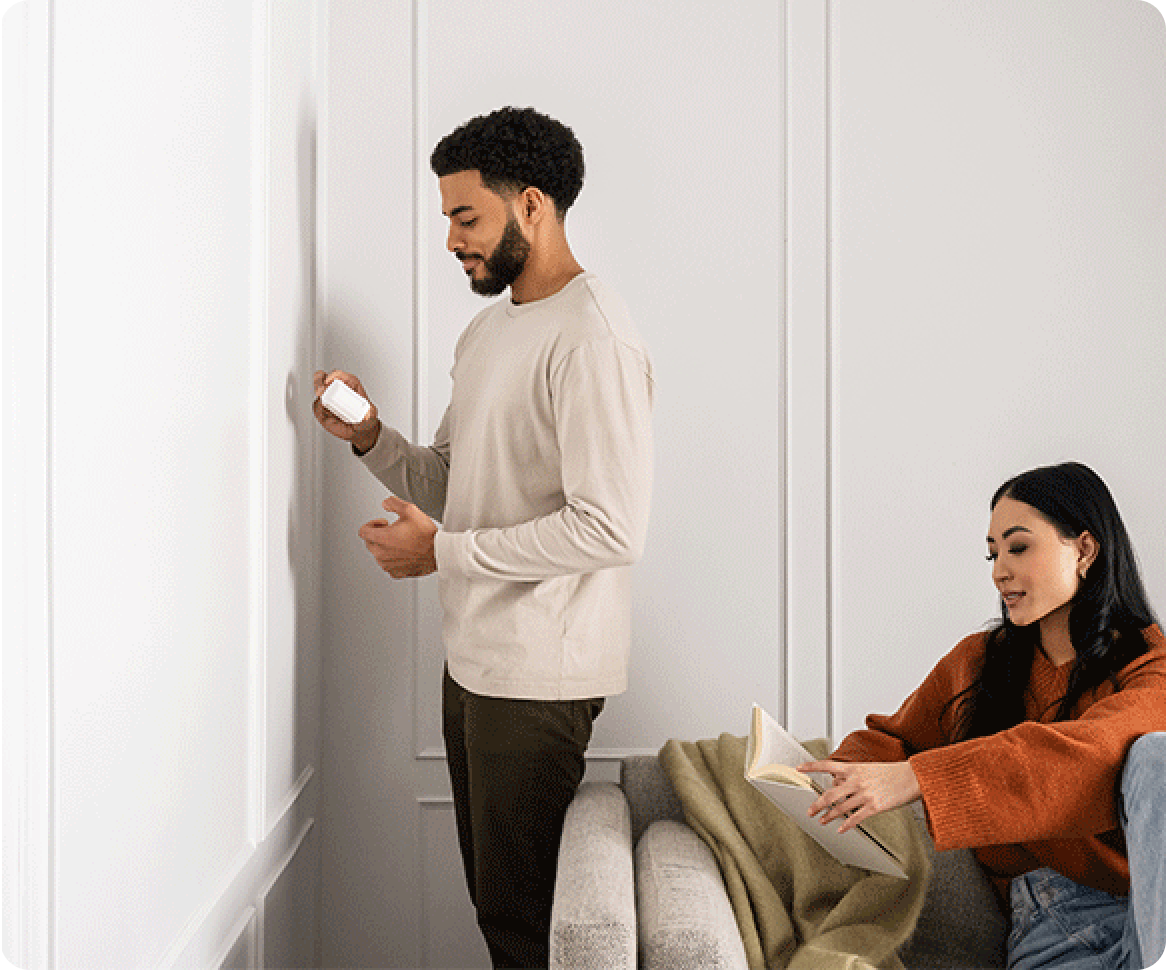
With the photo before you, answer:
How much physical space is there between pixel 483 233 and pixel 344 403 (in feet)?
1.29

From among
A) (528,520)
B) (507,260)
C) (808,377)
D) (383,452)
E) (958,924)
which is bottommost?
(958,924)

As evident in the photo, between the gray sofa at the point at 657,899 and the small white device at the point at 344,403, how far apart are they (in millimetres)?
796

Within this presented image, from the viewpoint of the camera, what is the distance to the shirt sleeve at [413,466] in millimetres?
1843

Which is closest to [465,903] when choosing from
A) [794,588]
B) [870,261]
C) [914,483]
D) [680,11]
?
[794,588]

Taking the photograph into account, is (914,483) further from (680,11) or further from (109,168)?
(109,168)

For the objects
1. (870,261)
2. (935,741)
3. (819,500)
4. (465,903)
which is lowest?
(465,903)

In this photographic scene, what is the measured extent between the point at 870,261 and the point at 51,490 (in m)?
1.77

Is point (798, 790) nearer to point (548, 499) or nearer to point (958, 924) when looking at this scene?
point (958, 924)

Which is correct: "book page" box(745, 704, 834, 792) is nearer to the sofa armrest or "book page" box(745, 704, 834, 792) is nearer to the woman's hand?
the woman's hand

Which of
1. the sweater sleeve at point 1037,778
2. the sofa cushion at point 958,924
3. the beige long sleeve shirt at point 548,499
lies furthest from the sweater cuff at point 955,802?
the beige long sleeve shirt at point 548,499

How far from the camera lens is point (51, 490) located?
792 mm

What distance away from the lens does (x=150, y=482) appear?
104cm

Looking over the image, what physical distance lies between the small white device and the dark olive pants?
55cm

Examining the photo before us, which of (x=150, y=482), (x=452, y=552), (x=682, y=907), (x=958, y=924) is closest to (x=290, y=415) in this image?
(x=452, y=552)
